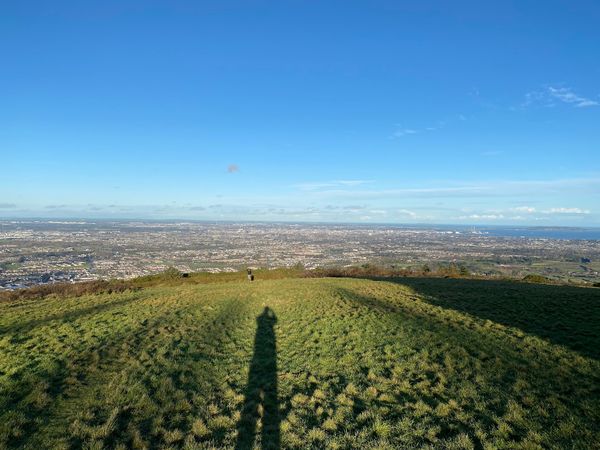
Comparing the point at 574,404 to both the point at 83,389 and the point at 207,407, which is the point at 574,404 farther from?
the point at 83,389

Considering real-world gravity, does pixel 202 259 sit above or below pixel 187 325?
below

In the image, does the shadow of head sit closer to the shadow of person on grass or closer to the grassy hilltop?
Answer: the grassy hilltop

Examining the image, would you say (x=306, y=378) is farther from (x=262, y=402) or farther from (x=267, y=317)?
(x=267, y=317)

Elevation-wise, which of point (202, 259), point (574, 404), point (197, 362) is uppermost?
point (574, 404)

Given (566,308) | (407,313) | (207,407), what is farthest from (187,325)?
(566,308)

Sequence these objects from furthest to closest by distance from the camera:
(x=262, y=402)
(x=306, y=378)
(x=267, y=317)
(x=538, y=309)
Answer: (x=538, y=309), (x=267, y=317), (x=306, y=378), (x=262, y=402)

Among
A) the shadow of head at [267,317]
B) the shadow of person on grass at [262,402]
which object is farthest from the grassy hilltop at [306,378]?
the shadow of head at [267,317]

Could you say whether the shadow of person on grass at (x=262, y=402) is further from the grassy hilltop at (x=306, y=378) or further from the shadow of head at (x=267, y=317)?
the shadow of head at (x=267, y=317)

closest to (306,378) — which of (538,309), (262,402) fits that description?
(262,402)

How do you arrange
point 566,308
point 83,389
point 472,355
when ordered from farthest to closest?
point 566,308, point 472,355, point 83,389
